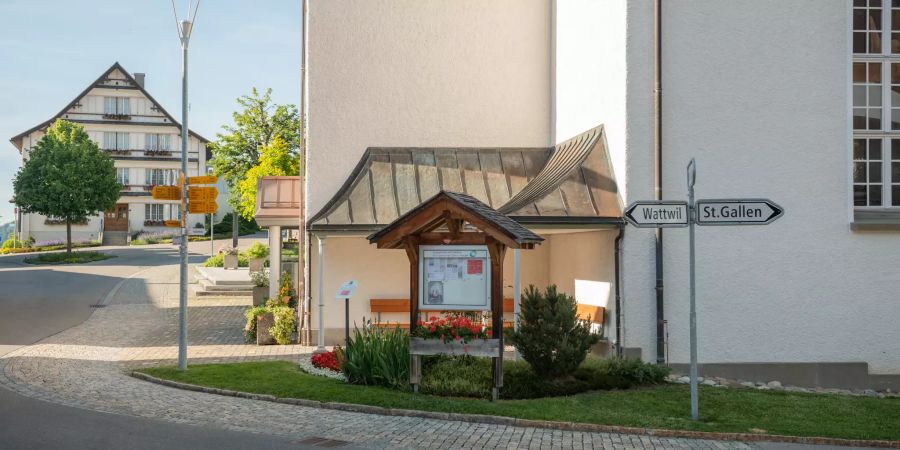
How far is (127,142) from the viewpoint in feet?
222

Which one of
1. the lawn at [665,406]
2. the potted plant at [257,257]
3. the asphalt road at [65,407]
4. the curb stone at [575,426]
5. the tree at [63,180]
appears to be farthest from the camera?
the tree at [63,180]

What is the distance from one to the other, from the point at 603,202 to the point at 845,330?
451cm

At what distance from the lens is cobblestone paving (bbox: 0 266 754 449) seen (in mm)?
9078

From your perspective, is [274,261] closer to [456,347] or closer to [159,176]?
[456,347]

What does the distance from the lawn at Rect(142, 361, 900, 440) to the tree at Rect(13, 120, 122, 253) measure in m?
39.8

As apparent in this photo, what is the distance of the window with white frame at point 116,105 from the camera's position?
6644 cm

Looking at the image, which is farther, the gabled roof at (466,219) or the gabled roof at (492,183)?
the gabled roof at (492,183)

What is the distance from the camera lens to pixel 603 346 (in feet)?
49.2

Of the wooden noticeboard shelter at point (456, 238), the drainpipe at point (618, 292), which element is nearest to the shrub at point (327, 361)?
the wooden noticeboard shelter at point (456, 238)

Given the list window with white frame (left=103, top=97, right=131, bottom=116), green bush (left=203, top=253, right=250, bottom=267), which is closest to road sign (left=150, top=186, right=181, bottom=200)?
green bush (left=203, top=253, right=250, bottom=267)

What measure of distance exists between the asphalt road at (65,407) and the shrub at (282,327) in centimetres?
536

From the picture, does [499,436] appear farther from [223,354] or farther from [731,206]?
[223,354]

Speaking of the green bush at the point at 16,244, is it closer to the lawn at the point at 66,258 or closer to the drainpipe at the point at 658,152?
the lawn at the point at 66,258

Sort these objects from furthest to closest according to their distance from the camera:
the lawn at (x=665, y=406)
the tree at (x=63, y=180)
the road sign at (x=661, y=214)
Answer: the tree at (x=63, y=180) < the road sign at (x=661, y=214) < the lawn at (x=665, y=406)
